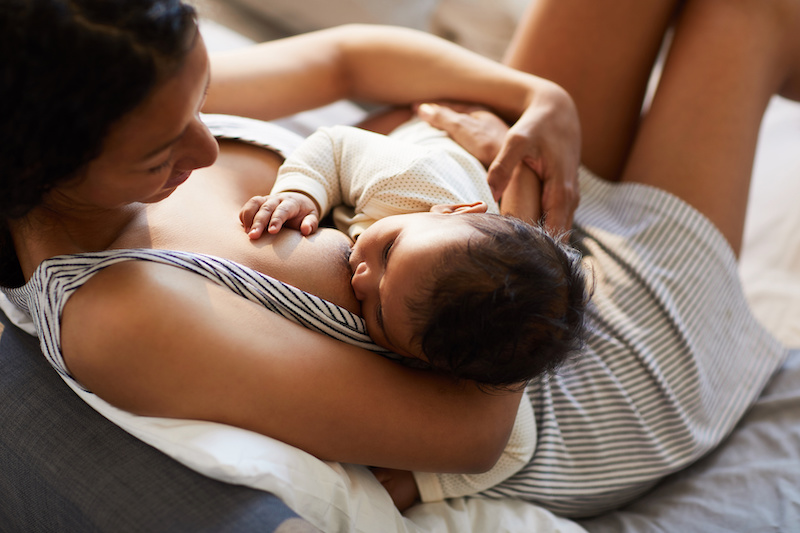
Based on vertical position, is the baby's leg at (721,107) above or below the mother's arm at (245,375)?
above

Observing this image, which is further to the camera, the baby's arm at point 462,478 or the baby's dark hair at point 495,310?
the baby's arm at point 462,478

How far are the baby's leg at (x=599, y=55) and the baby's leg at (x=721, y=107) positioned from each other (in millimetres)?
88

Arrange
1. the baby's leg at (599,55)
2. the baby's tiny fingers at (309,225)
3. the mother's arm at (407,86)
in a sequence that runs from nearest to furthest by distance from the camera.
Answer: the baby's tiny fingers at (309,225), the mother's arm at (407,86), the baby's leg at (599,55)

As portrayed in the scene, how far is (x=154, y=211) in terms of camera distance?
0.89 metres

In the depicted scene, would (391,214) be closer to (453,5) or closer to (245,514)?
(245,514)

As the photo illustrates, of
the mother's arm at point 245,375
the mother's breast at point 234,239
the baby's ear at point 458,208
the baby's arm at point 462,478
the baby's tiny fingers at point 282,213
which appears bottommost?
the baby's arm at point 462,478

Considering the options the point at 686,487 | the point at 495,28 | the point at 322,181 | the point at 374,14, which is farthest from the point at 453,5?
the point at 686,487

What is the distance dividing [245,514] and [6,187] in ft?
1.49

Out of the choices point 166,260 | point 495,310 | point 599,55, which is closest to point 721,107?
point 599,55

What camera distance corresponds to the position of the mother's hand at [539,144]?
3.67 feet

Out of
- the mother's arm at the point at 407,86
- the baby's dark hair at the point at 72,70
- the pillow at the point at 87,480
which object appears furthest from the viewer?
the mother's arm at the point at 407,86

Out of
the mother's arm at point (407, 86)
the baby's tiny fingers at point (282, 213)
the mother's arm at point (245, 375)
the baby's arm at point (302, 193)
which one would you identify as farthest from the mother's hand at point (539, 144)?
the mother's arm at point (245, 375)

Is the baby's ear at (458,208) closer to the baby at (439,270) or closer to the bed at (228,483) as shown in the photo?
the baby at (439,270)

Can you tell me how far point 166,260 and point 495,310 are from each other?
0.45 m
